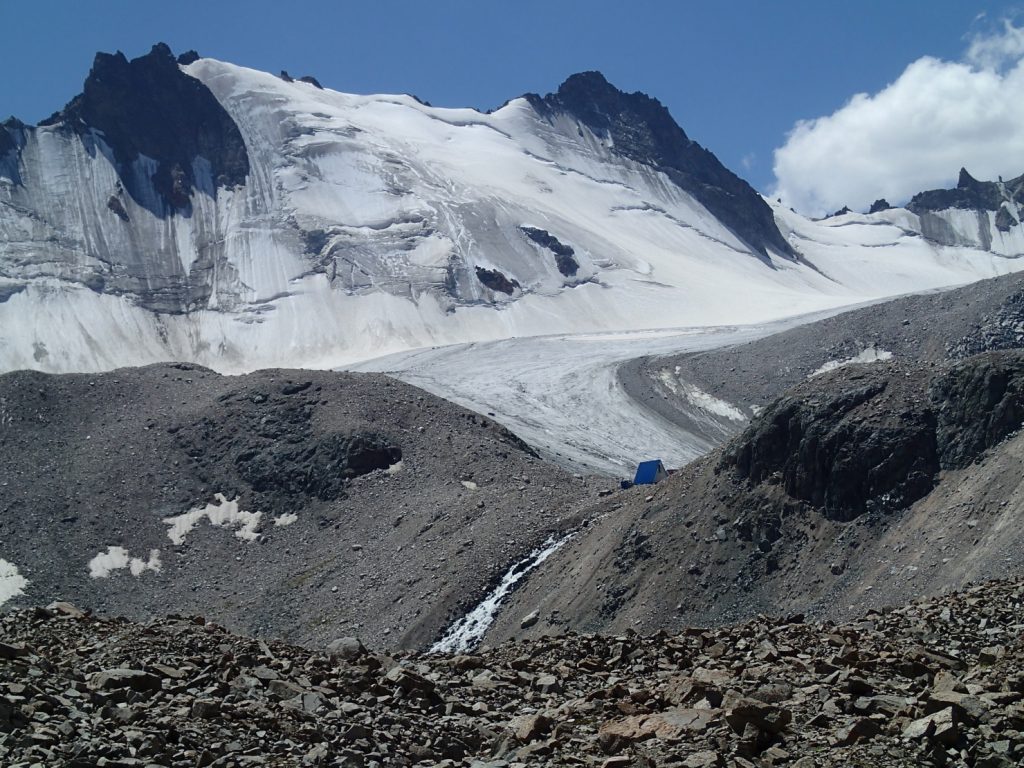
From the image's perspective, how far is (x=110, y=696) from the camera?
42.8 feet

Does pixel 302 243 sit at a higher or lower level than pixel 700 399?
higher

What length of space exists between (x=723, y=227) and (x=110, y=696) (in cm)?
17451

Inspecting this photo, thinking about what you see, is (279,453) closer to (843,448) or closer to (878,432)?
(843,448)

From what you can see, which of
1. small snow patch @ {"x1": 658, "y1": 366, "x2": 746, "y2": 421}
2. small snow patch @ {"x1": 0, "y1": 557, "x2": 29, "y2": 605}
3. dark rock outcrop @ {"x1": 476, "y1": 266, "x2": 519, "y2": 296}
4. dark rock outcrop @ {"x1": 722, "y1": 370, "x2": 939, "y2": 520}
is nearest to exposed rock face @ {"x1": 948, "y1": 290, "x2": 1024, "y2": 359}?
small snow patch @ {"x1": 658, "y1": 366, "x2": 746, "y2": 421}

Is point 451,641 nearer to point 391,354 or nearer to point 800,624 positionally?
point 800,624

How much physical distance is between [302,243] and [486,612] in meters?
108

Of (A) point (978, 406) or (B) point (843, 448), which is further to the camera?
(B) point (843, 448)

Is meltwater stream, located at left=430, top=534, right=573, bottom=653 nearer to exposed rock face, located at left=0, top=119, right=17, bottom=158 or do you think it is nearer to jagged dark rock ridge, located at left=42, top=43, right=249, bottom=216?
jagged dark rock ridge, located at left=42, top=43, right=249, bottom=216

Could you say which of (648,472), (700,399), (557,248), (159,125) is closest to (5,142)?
(159,125)

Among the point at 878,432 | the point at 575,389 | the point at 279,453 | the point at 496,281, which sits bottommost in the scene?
the point at 878,432

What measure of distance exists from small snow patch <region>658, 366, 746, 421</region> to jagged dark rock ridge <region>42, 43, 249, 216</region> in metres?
79.3

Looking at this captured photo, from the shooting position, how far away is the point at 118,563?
47062mm

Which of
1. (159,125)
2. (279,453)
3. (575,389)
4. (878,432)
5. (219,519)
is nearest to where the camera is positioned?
(878,432)

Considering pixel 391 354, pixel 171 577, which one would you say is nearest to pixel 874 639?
pixel 171 577
